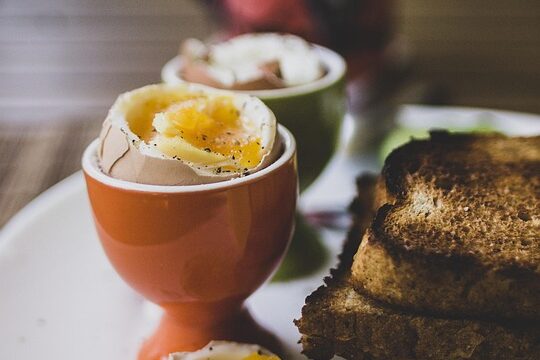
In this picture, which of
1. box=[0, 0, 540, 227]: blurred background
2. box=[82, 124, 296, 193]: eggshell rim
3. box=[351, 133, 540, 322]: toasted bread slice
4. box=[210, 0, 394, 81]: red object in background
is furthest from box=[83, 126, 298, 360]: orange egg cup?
box=[210, 0, 394, 81]: red object in background

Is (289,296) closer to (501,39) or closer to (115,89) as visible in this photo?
(115,89)

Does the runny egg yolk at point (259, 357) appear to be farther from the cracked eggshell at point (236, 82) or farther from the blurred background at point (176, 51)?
the blurred background at point (176, 51)

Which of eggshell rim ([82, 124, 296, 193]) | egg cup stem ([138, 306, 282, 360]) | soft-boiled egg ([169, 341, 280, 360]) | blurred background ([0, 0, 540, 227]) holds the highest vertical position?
eggshell rim ([82, 124, 296, 193])

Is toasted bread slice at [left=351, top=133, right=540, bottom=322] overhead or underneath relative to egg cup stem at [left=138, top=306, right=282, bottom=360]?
overhead

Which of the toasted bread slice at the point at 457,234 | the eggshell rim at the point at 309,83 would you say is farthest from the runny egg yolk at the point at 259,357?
the eggshell rim at the point at 309,83

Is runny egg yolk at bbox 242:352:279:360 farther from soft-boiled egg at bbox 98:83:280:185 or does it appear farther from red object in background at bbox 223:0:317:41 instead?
red object in background at bbox 223:0:317:41

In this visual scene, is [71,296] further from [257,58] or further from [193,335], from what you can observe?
[257,58]
